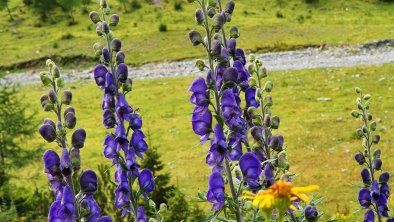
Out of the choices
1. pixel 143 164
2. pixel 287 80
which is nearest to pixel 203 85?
pixel 143 164

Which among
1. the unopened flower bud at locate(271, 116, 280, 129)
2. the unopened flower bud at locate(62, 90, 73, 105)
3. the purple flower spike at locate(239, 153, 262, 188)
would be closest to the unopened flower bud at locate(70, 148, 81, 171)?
the unopened flower bud at locate(62, 90, 73, 105)

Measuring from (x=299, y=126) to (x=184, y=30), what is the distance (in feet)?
66.8

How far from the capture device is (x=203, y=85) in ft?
12.9

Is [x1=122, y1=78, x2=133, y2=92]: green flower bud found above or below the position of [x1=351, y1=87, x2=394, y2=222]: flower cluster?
above

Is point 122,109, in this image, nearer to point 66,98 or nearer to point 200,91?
point 200,91

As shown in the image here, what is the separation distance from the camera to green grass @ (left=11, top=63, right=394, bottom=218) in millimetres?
16562

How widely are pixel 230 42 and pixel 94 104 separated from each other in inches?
969

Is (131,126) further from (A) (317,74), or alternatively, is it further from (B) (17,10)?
(B) (17,10)

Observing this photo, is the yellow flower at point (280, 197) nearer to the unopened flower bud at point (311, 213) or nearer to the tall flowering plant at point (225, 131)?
the tall flowering plant at point (225, 131)

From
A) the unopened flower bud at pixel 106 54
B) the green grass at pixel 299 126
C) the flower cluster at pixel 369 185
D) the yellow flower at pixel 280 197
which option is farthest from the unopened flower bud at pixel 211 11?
the green grass at pixel 299 126

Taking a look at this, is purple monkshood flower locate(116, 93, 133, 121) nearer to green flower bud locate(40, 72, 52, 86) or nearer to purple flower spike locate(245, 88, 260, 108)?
purple flower spike locate(245, 88, 260, 108)

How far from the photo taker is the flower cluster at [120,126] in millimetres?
4324

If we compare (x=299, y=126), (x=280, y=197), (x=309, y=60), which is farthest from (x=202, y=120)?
(x=309, y=60)

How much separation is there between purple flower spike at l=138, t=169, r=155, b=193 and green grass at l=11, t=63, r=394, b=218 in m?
8.90
